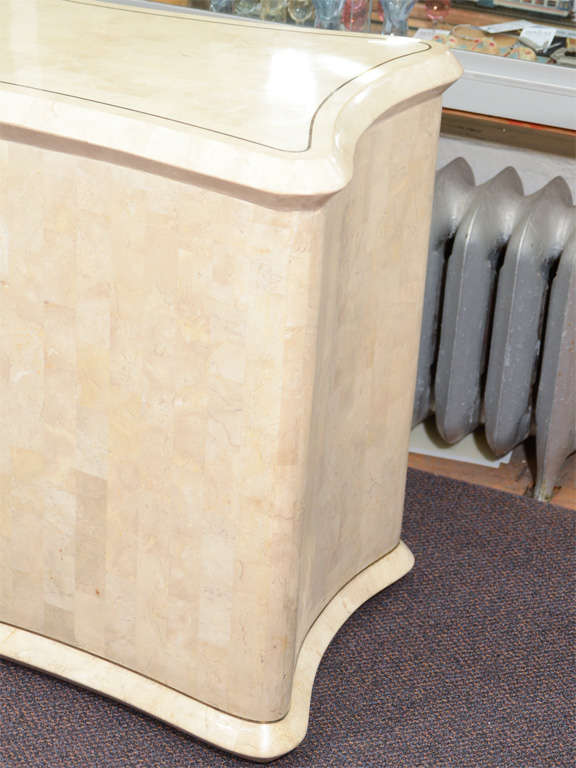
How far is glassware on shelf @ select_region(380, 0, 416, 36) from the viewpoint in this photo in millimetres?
1662

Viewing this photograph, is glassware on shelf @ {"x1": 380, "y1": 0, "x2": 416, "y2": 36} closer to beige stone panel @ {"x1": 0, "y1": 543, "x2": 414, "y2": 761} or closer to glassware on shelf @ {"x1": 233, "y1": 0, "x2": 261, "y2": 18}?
glassware on shelf @ {"x1": 233, "y1": 0, "x2": 261, "y2": 18}

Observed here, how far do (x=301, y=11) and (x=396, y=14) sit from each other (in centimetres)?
16

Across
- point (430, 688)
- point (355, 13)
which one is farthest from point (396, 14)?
point (430, 688)

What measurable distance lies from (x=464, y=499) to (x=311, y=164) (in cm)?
95

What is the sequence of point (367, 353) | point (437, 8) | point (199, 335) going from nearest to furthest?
point (199, 335), point (367, 353), point (437, 8)

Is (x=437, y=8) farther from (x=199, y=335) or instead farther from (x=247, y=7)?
(x=199, y=335)

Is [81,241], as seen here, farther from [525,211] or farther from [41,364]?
[525,211]

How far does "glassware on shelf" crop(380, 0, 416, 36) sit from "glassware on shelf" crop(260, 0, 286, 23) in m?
0.17

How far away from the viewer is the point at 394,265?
4.00 ft

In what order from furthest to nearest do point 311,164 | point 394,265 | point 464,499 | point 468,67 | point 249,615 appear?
point 464,499, point 468,67, point 394,265, point 249,615, point 311,164

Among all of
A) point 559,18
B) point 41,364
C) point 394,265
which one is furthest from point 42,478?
point 559,18

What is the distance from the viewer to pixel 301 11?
1710 millimetres

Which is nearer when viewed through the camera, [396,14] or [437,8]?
[396,14]

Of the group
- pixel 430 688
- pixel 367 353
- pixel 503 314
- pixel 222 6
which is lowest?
pixel 430 688
